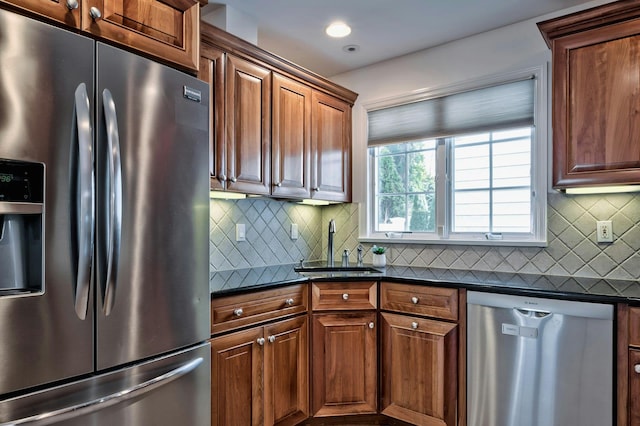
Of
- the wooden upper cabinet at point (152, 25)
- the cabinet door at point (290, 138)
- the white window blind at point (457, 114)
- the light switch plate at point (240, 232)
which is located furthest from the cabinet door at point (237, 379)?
the white window blind at point (457, 114)

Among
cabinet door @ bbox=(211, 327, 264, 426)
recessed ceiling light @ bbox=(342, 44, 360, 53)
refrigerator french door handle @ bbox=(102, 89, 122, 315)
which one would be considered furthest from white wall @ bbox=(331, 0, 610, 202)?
refrigerator french door handle @ bbox=(102, 89, 122, 315)

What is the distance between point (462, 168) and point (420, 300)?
1084mm

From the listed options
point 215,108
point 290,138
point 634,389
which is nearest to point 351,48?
point 290,138

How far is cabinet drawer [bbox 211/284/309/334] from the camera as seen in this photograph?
195 centimetres

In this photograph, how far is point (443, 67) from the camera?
115 inches

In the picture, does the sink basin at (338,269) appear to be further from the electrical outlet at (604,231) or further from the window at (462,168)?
the electrical outlet at (604,231)

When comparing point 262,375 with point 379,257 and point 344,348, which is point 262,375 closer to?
point 344,348

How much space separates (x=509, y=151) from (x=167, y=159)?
220 cm

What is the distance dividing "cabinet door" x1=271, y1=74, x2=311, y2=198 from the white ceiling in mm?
344

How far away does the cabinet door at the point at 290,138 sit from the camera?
260cm

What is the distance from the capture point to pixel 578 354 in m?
1.88

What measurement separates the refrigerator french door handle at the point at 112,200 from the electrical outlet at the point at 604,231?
2.49 meters

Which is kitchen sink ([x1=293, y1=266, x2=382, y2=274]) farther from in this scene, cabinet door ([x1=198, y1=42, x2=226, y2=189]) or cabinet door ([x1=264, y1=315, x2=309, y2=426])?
cabinet door ([x1=198, y1=42, x2=226, y2=189])

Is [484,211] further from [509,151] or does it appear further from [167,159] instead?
[167,159]
